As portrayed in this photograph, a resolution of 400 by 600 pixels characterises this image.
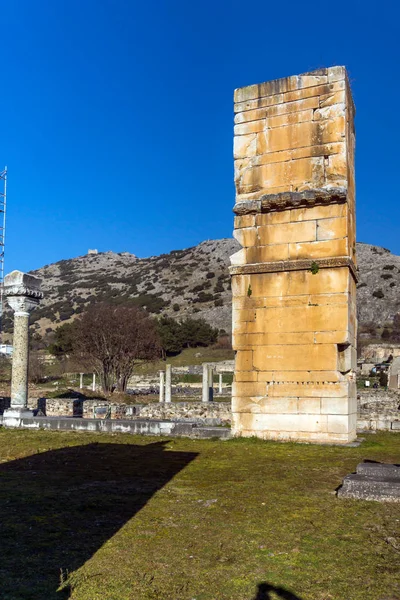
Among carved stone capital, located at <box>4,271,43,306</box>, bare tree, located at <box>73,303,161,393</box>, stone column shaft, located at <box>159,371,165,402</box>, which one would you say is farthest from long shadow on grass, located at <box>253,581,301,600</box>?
bare tree, located at <box>73,303,161,393</box>

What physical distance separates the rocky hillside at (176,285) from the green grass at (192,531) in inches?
2057

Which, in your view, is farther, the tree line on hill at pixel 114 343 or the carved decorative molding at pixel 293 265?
the tree line on hill at pixel 114 343

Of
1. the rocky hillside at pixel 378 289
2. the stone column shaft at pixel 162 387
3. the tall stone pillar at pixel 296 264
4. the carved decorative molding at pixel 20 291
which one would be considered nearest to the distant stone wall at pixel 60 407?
the stone column shaft at pixel 162 387

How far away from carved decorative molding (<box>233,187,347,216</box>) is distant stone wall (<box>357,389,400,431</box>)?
543 cm

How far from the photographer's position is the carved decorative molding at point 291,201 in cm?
1026

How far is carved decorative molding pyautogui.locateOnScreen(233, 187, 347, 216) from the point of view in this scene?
1026 centimetres

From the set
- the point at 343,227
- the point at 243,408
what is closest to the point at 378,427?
the point at 243,408

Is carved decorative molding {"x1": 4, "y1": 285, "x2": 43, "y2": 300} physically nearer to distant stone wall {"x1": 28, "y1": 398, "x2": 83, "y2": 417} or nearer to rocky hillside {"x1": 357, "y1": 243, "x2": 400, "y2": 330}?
distant stone wall {"x1": 28, "y1": 398, "x2": 83, "y2": 417}

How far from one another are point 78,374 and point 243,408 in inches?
1337

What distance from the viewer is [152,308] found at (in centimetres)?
7131

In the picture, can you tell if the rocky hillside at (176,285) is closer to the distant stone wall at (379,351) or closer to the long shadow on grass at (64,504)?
the distant stone wall at (379,351)

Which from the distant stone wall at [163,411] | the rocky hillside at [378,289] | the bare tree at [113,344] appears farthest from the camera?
the rocky hillside at [378,289]

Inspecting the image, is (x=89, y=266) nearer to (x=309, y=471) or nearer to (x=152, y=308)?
(x=152, y=308)

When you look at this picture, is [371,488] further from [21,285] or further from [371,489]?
[21,285]
